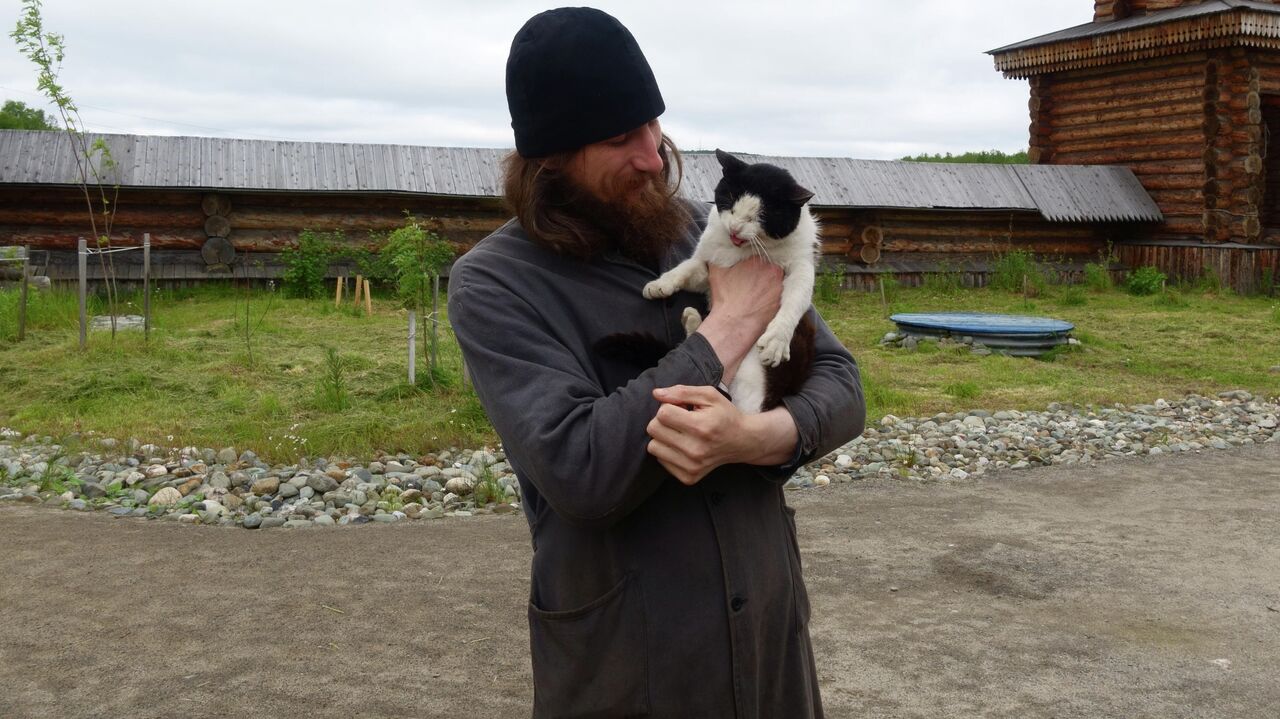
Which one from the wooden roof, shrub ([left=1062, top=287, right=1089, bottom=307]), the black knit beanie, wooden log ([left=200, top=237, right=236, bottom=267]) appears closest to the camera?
A: the black knit beanie

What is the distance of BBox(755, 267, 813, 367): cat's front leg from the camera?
2.05 m

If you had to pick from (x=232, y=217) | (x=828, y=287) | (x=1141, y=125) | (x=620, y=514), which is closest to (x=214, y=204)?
(x=232, y=217)

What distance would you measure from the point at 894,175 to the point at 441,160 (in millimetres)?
7705

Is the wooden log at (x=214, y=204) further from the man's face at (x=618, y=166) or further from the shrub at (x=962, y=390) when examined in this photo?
the man's face at (x=618, y=166)

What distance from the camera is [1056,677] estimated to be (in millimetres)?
4016

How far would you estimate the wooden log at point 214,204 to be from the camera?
1589 cm

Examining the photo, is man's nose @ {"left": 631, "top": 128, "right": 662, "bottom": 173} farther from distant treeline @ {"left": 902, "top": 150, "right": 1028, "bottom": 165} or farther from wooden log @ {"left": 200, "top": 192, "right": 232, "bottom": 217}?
distant treeline @ {"left": 902, "top": 150, "right": 1028, "bottom": 165}

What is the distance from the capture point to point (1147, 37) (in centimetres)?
1856

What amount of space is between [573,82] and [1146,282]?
18247 mm

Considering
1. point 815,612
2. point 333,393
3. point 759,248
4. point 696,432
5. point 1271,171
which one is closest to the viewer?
point 696,432

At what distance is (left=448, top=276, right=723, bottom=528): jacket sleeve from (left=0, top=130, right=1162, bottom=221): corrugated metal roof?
46.4 ft

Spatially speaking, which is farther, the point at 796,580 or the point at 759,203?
the point at 759,203

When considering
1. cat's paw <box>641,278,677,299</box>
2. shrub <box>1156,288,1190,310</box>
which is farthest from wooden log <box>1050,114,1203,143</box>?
cat's paw <box>641,278,677,299</box>

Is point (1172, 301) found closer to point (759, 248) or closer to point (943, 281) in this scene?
point (943, 281)
